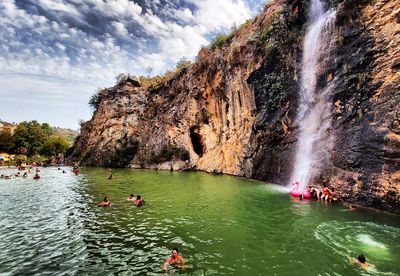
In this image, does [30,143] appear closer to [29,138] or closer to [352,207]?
[29,138]

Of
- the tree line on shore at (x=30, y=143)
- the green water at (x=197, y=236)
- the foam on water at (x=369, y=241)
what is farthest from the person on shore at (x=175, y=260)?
the tree line on shore at (x=30, y=143)

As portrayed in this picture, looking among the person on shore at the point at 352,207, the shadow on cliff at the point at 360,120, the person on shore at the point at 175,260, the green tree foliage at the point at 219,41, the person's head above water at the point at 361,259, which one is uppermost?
the green tree foliage at the point at 219,41

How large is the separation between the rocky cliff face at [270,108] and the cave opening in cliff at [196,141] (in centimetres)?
22

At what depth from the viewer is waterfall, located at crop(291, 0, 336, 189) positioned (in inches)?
946

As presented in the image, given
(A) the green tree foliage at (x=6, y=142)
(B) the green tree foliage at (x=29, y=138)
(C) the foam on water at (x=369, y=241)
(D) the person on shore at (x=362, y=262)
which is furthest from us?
(B) the green tree foliage at (x=29, y=138)

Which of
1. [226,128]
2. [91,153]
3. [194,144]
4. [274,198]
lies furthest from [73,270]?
[91,153]

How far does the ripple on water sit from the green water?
0.04 m

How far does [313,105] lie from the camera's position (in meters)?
25.8

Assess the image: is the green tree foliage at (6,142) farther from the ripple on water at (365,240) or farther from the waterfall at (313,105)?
the ripple on water at (365,240)

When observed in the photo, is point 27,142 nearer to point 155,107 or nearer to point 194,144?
point 155,107

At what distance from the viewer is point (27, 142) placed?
89312 millimetres

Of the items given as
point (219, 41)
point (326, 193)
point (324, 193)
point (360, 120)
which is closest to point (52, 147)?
point (219, 41)

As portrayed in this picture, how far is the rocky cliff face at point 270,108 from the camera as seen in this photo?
→ 63.3ft

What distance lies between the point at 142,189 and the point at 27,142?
7546cm
